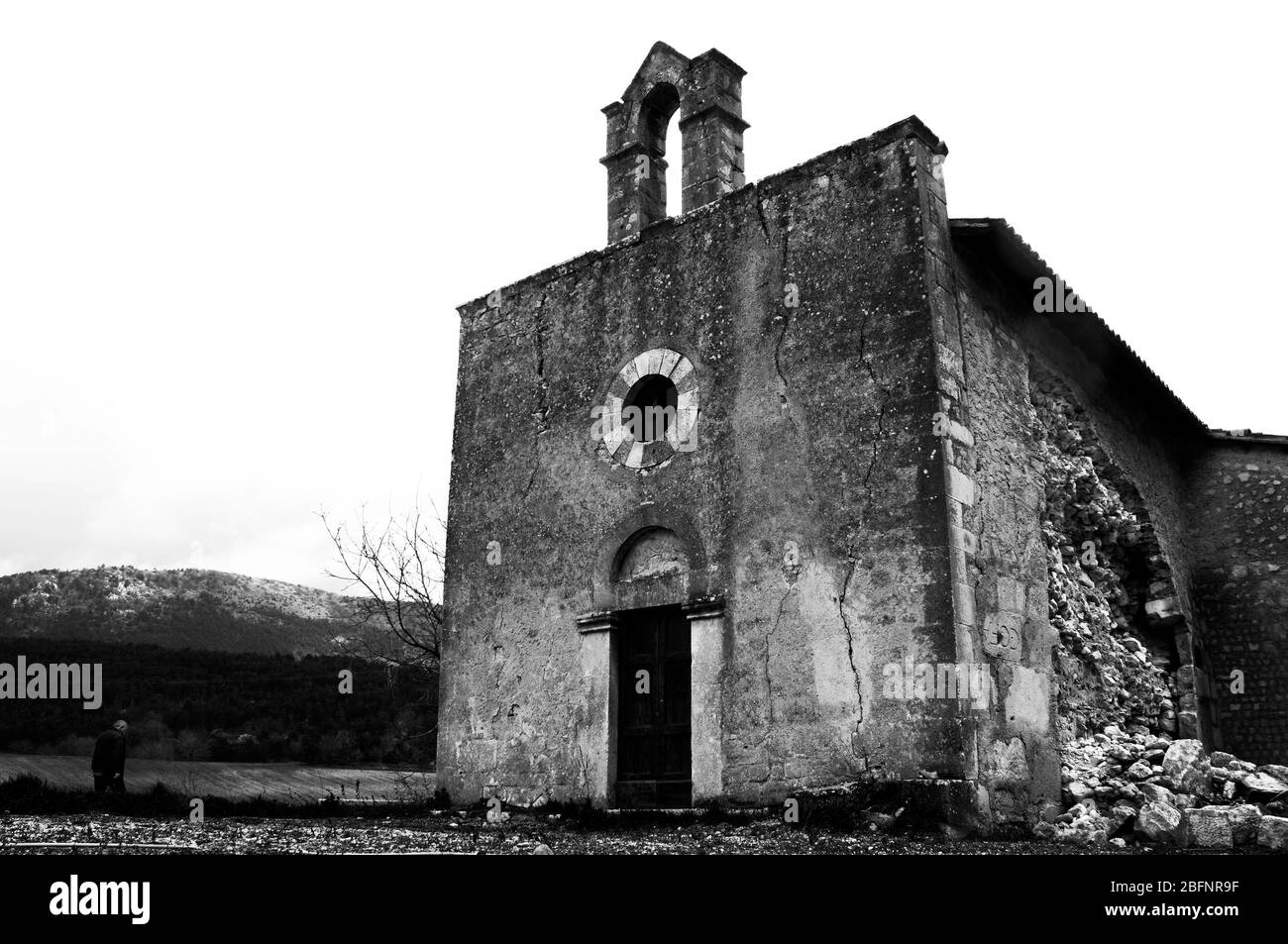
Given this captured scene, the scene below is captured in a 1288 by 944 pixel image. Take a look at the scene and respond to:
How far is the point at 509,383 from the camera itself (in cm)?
1177

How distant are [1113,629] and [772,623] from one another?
467 cm

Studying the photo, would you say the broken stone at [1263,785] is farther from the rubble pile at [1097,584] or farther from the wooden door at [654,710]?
the wooden door at [654,710]

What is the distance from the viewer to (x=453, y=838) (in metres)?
→ 7.25

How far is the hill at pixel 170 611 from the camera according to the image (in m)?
43.7

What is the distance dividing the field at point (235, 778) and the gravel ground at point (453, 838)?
659 centimetres

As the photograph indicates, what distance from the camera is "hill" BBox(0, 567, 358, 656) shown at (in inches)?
1719

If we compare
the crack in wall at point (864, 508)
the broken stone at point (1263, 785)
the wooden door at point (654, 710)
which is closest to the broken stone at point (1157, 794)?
the broken stone at point (1263, 785)
